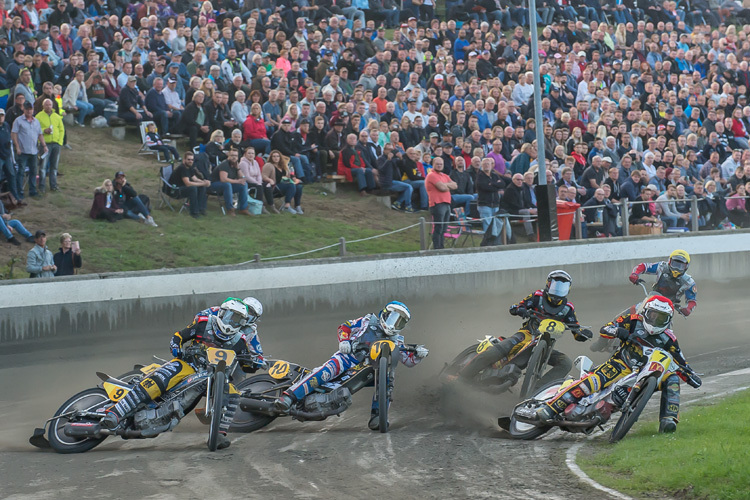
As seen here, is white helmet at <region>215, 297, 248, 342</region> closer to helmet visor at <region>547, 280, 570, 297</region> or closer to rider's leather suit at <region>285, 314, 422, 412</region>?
rider's leather suit at <region>285, 314, 422, 412</region>

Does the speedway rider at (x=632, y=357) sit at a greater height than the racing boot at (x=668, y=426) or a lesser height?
greater

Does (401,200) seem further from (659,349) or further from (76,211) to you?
(659,349)

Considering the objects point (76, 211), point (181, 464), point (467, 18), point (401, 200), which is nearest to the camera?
point (181, 464)

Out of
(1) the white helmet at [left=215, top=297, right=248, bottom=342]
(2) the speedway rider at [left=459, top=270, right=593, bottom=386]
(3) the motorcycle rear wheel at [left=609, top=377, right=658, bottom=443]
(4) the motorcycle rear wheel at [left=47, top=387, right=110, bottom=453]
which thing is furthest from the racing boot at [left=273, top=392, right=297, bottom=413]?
(3) the motorcycle rear wheel at [left=609, top=377, right=658, bottom=443]

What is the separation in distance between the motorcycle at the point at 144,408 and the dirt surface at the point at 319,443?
0.70ft

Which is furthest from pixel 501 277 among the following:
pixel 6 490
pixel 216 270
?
pixel 6 490

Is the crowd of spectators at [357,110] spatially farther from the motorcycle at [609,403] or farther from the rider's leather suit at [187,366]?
the motorcycle at [609,403]

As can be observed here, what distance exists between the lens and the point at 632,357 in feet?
36.4

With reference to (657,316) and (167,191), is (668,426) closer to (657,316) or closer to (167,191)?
(657,316)

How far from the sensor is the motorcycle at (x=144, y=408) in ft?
35.8

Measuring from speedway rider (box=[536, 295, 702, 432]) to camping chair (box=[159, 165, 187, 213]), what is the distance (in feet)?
33.0

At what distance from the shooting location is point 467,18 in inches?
1131

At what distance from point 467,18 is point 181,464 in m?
21.1

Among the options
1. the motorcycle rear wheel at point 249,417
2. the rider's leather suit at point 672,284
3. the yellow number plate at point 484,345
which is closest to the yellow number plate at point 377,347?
the motorcycle rear wheel at point 249,417
